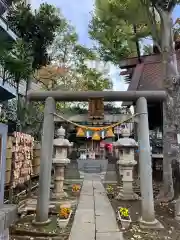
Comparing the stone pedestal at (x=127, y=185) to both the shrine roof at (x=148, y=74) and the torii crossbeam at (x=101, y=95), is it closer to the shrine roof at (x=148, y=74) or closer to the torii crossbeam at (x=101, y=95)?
the torii crossbeam at (x=101, y=95)

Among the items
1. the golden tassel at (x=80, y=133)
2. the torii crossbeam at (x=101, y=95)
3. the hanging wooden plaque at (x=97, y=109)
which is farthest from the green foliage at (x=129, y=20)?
the golden tassel at (x=80, y=133)

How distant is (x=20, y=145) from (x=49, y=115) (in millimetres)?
1775

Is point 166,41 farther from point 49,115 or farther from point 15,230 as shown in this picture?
point 15,230

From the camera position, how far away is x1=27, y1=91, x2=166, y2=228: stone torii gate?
650 centimetres

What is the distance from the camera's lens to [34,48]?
13.9 metres

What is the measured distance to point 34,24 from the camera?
13555 millimetres

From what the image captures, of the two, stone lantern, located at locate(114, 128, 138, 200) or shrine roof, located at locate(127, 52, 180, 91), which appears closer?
stone lantern, located at locate(114, 128, 138, 200)

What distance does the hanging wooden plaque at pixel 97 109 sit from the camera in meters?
7.19

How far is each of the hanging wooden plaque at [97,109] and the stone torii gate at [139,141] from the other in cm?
16

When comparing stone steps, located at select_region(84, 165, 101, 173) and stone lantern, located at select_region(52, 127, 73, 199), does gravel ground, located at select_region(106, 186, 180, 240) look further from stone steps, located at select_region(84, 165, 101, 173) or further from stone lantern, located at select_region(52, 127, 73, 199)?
stone steps, located at select_region(84, 165, 101, 173)

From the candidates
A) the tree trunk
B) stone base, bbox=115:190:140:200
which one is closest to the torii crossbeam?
the tree trunk

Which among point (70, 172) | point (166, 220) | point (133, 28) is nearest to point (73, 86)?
point (70, 172)

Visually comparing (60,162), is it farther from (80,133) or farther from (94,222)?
(94,222)

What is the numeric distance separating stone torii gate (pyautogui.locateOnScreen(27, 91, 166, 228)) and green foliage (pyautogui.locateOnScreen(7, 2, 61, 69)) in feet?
24.5
